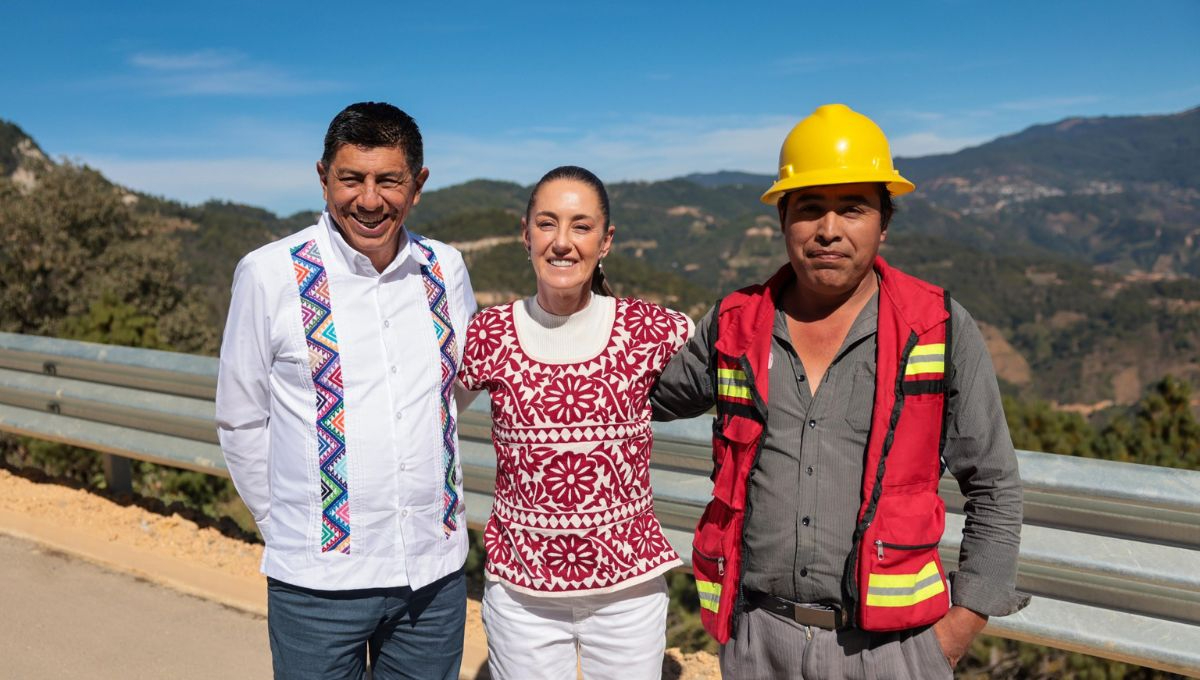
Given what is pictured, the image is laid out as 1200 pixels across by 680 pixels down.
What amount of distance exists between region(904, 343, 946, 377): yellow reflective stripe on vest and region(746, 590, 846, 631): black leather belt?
19.3 inches

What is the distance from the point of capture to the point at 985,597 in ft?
5.58

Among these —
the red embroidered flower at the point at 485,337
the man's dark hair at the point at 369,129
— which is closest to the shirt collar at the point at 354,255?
the man's dark hair at the point at 369,129

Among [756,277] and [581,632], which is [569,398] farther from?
[756,277]

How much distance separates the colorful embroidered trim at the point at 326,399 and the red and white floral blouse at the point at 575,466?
1.13ft

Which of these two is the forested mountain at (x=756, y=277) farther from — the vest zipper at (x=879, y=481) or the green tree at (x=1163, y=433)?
the vest zipper at (x=879, y=481)

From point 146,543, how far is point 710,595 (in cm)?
316

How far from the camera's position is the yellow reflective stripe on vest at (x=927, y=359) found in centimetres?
165

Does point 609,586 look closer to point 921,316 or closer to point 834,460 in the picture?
point 834,460

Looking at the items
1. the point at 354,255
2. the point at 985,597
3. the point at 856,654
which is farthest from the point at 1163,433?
the point at 354,255

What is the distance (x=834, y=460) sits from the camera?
5.61 ft

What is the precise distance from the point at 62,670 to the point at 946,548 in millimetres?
2869

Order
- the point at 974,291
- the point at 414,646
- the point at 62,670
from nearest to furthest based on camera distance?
the point at 414,646
the point at 62,670
the point at 974,291

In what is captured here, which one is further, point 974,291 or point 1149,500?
point 974,291

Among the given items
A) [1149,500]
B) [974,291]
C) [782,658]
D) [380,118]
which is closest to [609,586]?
[782,658]
